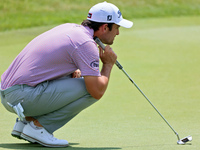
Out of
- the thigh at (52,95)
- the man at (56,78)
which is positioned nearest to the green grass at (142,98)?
the man at (56,78)

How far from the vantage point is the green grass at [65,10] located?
1189 cm

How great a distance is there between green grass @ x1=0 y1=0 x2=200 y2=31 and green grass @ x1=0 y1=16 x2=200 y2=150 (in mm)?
978

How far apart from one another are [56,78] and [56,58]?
195 mm

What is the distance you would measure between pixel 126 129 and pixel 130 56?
419 centimetres

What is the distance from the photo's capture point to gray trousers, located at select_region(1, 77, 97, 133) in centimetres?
346

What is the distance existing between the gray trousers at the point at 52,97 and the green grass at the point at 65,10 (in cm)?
766

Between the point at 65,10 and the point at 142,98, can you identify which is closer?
the point at 142,98

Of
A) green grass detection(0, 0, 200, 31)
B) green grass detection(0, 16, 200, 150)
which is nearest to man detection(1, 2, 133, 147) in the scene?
green grass detection(0, 16, 200, 150)

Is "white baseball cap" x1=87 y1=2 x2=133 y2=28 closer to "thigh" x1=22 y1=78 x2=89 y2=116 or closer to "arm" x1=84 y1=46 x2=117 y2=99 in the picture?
"arm" x1=84 y1=46 x2=117 y2=99

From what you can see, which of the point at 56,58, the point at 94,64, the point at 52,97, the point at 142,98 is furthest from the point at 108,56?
the point at 142,98

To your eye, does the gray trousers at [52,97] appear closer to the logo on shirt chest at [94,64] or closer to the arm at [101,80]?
the arm at [101,80]

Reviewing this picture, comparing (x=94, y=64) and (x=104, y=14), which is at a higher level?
(x=104, y=14)

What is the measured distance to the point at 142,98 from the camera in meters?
5.63

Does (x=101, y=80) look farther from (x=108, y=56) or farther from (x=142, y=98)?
(x=142, y=98)
